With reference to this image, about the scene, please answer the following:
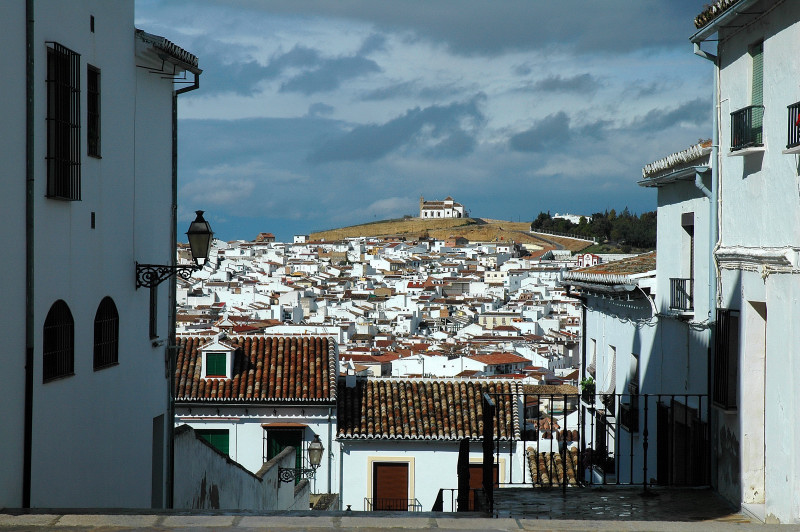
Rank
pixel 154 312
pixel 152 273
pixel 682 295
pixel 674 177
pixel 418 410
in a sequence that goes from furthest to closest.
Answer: pixel 418 410 < pixel 682 295 < pixel 674 177 < pixel 154 312 < pixel 152 273

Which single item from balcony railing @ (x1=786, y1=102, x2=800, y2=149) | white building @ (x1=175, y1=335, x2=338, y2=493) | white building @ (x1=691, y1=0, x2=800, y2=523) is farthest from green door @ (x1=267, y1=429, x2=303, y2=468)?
balcony railing @ (x1=786, y1=102, x2=800, y2=149)

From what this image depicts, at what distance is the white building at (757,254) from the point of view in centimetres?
747

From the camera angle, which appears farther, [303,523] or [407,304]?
[407,304]

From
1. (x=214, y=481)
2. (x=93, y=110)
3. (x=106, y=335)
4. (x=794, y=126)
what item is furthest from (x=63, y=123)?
(x=794, y=126)

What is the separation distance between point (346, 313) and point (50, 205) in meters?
85.0

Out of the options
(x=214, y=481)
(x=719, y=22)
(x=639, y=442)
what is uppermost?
(x=719, y=22)

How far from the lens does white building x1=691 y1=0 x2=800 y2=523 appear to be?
7469mm

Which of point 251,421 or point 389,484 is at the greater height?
point 251,421

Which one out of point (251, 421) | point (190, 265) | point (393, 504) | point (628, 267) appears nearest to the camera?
point (190, 265)

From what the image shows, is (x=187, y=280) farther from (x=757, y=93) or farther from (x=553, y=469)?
(x=553, y=469)

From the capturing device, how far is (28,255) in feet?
24.1

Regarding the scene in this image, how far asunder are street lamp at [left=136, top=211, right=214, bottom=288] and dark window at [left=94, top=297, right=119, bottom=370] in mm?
623

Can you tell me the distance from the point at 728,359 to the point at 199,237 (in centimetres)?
524

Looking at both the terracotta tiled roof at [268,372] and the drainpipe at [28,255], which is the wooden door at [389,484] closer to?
the terracotta tiled roof at [268,372]
